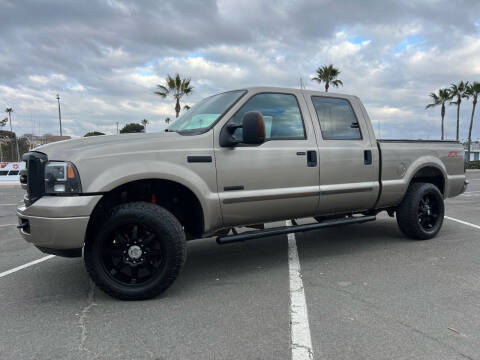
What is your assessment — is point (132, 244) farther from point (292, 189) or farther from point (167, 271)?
point (292, 189)

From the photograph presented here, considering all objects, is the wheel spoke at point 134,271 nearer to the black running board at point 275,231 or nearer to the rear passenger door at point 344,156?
the black running board at point 275,231

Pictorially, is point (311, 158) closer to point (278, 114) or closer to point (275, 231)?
point (278, 114)

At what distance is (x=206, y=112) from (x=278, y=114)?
793 millimetres

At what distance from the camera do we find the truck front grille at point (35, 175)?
322cm

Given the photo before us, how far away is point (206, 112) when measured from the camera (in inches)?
164

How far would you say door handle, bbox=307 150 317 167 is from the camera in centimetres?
423

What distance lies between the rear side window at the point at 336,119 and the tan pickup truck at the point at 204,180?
17 mm

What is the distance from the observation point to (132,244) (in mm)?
3377

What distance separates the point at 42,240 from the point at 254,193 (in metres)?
1.95

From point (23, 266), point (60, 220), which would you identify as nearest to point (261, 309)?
point (60, 220)

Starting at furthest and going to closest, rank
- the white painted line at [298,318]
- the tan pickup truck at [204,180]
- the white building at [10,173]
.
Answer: the white building at [10,173], the tan pickup truck at [204,180], the white painted line at [298,318]

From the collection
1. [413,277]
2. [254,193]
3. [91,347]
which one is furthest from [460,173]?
[91,347]

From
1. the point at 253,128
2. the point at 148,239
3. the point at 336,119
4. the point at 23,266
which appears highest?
the point at 336,119

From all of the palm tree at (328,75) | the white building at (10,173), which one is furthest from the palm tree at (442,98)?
the white building at (10,173)
